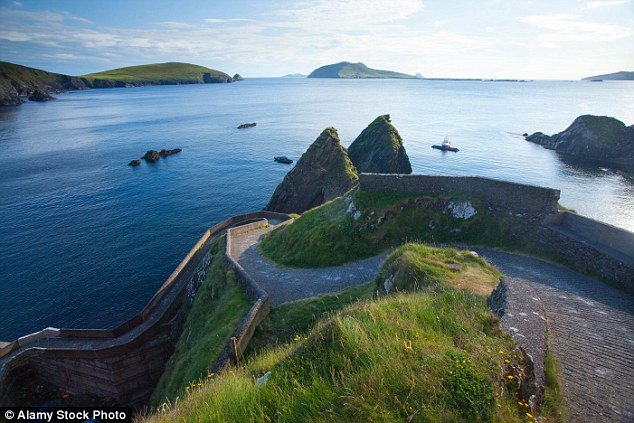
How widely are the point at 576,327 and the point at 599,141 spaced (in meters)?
87.6

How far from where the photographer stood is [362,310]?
893 cm

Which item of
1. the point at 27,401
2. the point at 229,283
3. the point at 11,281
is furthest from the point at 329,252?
the point at 11,281

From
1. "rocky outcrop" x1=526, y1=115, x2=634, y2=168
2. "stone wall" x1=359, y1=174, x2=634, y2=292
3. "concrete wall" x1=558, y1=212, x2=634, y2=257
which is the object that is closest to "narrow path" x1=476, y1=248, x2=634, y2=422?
"stone wall" x1=359, y1=174, x2=634, y2=292

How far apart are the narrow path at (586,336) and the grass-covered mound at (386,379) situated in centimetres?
180

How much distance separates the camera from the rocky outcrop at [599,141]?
235ft

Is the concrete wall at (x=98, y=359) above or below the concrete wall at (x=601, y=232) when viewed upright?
below

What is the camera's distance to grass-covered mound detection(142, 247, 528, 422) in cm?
538

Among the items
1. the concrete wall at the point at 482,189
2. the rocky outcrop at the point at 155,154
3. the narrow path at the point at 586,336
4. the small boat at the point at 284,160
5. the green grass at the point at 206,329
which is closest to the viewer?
the narrow path at the point at 586,336

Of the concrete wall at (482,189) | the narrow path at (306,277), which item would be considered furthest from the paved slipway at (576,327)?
the concrete wall at (482,189)

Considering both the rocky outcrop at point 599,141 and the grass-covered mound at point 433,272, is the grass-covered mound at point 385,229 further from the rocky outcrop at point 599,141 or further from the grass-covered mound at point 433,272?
the rocky outcrop at point 599,141

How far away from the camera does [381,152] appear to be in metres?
59.7

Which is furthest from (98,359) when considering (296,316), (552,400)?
(552,400)

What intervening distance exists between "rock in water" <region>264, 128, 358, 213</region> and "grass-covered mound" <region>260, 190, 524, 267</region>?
23.5m

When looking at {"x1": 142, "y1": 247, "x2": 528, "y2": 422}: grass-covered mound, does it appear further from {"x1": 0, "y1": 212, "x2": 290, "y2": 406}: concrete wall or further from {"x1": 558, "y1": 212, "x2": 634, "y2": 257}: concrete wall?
{"x1": 0, "y1": 212, "x2": 290, "y2": 406}: concrete wall
